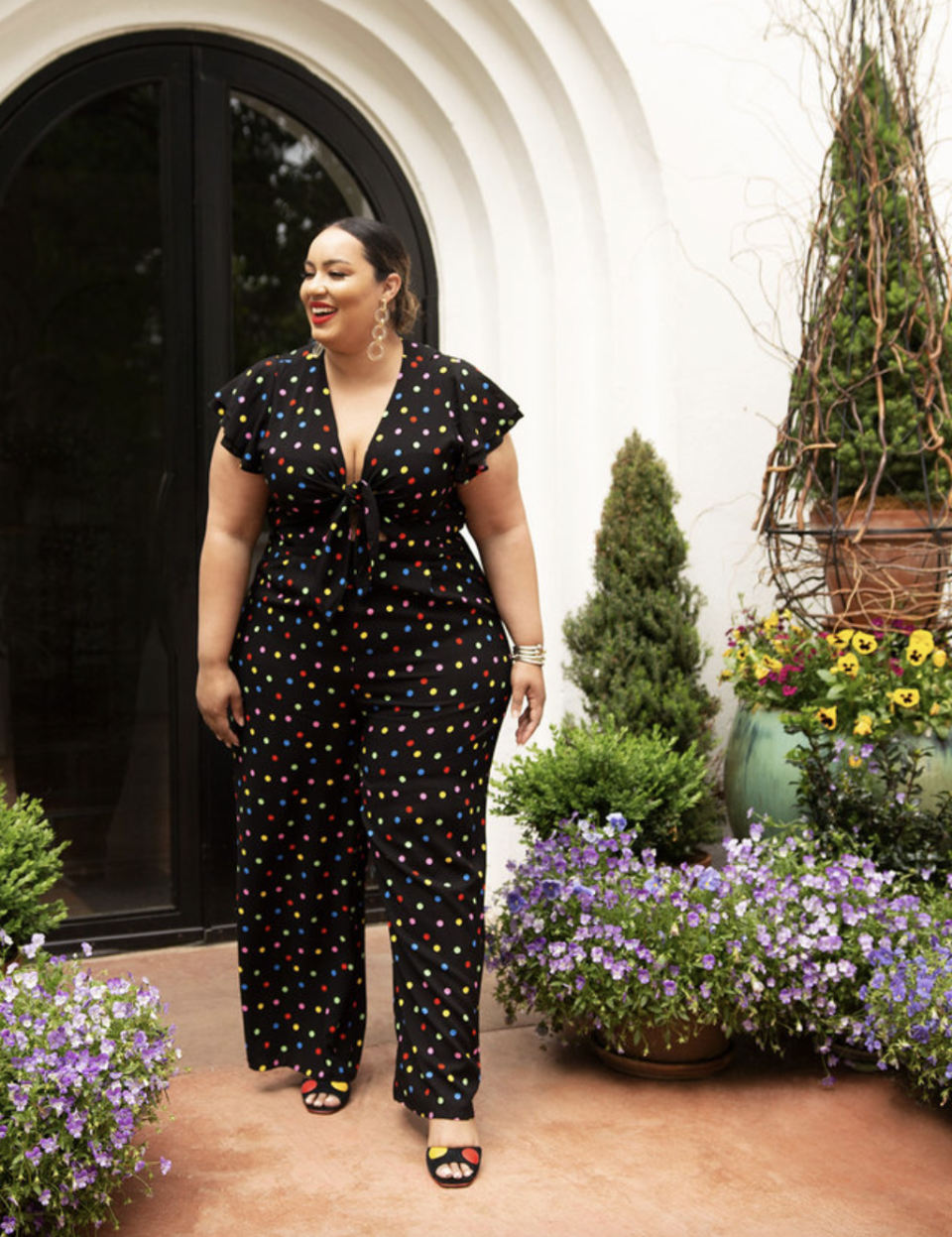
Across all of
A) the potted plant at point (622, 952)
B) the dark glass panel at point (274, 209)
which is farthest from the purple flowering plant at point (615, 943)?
the dark glass panel at point (274, 209)

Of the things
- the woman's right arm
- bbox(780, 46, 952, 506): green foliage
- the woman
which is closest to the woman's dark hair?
the woman

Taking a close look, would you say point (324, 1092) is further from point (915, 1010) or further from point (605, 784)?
point (915, 1010)

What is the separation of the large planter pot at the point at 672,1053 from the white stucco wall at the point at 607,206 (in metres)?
1.41

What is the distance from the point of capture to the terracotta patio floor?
2.62 meters

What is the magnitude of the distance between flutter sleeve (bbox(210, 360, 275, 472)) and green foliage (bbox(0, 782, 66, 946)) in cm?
92

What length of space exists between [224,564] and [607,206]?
2199 mm

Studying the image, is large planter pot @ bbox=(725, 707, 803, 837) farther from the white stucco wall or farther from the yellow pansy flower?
the white stucco wall

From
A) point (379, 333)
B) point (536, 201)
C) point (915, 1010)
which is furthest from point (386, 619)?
point (536, 201)

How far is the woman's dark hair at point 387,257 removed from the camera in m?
2.80

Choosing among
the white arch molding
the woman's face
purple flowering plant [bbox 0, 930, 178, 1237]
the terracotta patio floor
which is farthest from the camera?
the white arch molding

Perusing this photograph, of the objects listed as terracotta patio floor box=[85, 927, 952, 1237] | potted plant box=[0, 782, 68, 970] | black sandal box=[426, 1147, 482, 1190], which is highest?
potted plant box=[0, 782, 68, 970]

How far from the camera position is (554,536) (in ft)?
15.3

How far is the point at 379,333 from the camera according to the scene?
9.28 ft

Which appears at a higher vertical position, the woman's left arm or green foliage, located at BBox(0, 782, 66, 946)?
the woman's left arm
